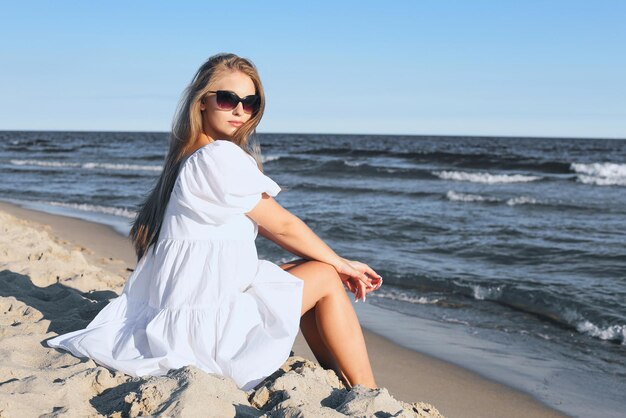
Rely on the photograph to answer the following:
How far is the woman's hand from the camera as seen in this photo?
3.23 meters

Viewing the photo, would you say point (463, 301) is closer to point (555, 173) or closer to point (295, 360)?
point (295, 360)

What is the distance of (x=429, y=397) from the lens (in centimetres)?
377

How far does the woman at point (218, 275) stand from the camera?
2.74 meters

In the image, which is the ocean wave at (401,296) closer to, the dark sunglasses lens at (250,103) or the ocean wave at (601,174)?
the dark sunglasses lens at (250,103)

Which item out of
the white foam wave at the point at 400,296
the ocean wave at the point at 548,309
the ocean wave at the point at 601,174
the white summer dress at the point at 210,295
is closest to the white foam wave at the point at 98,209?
the white foam wave at the point at 400,296

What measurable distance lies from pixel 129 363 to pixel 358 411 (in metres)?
0.96

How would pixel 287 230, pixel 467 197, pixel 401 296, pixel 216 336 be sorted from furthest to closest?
pixel 467 197 → pixel 401 296 → pixel 287 230 → pixel 216 336

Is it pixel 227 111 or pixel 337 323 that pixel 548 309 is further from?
pixel 227 111

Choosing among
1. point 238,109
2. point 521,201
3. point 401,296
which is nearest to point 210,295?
point 238,109

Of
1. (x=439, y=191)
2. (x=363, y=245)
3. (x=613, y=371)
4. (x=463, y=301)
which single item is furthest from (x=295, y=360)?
(x=439, y=191)

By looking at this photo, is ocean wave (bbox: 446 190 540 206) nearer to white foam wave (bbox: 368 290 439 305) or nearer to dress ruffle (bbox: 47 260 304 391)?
white foam wave (bbox: 368 290 439 305)

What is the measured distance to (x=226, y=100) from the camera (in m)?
2.99

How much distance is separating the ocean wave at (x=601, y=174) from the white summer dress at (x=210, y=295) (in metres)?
18.0

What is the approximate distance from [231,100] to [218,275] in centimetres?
78
